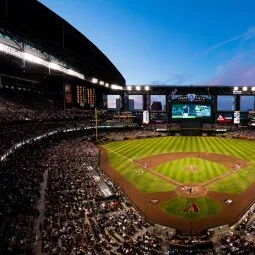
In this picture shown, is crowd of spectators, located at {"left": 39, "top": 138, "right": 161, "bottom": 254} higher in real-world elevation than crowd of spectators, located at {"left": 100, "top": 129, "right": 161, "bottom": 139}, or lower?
lower

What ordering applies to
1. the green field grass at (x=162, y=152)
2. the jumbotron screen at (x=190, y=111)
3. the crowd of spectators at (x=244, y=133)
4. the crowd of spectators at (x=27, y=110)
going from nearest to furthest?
the green field grass at (x=162, y=152) < the crowd of spectators at (x=27, y=110) < the jumbotron screen at (x=190, y=111) < the crowd of spectators at (x=244, y=133)

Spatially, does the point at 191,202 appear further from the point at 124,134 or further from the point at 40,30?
the point at 124,134

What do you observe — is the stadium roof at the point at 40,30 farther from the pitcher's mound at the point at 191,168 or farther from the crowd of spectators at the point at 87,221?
the pitcher's mound at the point at 191,168

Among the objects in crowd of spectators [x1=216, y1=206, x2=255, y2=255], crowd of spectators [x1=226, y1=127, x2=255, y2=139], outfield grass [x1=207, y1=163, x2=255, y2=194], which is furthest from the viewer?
crowd of spectators [x1=226, y1=127, x2=255, y2=139]

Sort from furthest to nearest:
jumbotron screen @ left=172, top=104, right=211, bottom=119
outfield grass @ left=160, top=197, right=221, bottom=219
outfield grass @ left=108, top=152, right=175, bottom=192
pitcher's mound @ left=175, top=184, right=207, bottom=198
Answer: jumbotron screen @ left=172, top=104, right=211, bottom=119 → outfield grass @ left=108, top=152, right=175, bottom=192 → pitcher's mound @ left=175, top=184, right=207, bottom=198 → outfield grass @ left=160, top=197, right=221, bottom=219

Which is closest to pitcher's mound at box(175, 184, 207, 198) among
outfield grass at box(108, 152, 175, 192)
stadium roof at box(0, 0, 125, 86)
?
outfield grass at box(108, 152, 175, 192)

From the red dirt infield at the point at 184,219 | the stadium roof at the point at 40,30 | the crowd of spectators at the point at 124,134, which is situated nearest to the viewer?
the red dirt infield at the point at 184,219

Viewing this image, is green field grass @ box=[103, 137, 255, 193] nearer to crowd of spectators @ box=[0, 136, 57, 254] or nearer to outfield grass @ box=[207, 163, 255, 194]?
outfield grass @ box=[207, 163, 255, 194]

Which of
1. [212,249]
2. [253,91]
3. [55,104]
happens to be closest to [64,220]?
[212,249]

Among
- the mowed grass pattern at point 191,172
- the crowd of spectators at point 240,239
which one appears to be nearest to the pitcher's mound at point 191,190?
the mowed grass pattern at point 191,172
